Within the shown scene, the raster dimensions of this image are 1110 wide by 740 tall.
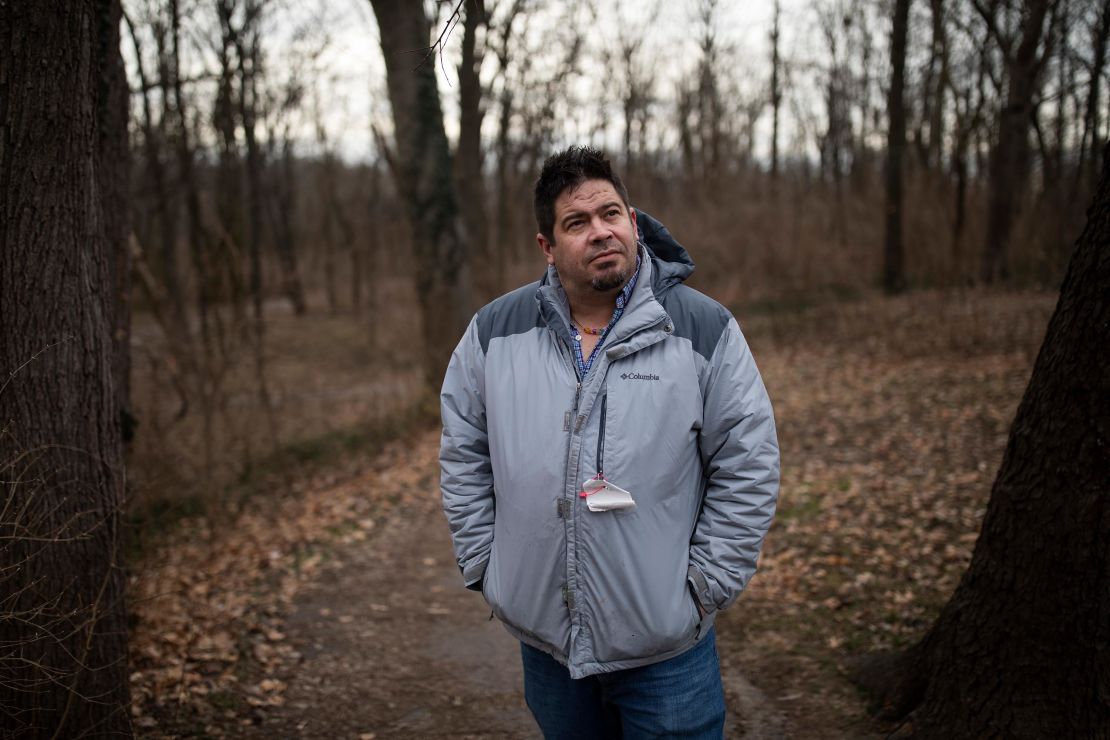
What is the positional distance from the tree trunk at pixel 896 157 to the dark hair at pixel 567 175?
14938mm

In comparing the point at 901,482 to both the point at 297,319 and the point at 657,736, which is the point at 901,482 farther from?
the point at 297,319

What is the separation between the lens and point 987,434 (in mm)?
7117

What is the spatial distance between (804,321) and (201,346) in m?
10.9

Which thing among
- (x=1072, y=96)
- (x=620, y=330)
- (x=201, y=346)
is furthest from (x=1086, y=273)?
(x=1072, y=96)

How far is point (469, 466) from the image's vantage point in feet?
8.36

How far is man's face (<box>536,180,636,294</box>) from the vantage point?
7.89ft

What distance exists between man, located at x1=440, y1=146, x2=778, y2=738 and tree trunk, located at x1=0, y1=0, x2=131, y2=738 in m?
1.61

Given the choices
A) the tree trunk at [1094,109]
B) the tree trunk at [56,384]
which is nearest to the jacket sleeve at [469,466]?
the tree trunk at [56,384]

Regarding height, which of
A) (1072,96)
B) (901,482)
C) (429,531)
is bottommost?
(429,531)

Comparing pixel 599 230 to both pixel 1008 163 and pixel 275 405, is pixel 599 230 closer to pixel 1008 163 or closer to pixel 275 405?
pixel 275 405

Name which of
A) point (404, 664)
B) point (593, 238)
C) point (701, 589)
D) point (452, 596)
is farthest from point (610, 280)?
point (452, 596)

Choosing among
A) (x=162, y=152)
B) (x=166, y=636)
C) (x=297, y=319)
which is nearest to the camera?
(x=166, y=636)

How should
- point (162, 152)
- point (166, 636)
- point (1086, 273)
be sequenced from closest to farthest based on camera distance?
point (1086, 273) < point (166, 636) < point (162, 152)

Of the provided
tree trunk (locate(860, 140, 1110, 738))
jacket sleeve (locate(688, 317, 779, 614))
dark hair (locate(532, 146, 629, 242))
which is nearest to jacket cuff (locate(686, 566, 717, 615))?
jacket sleeve (locate(688, 317, 779, 614))
